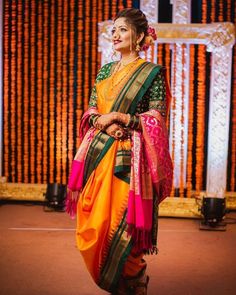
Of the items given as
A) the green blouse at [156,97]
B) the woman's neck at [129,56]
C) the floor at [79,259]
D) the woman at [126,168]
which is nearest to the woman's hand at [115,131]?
the woman at [126,168]

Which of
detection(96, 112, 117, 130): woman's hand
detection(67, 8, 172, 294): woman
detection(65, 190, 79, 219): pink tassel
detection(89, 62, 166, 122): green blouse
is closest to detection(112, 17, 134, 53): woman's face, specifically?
detection(67, 8, 172, 294): woman

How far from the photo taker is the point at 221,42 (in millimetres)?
4332

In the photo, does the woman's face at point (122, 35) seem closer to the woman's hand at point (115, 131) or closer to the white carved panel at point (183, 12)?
the woman's hand at point (115, 131)

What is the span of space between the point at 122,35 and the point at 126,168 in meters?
0.59

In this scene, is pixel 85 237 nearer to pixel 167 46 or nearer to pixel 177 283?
pixel 177 283

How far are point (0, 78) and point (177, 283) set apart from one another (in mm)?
2912

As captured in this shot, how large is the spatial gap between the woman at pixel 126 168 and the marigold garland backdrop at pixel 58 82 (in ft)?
7.52

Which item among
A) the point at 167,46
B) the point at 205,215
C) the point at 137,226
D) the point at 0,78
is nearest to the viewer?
the point at 137,226

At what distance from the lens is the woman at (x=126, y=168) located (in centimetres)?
214

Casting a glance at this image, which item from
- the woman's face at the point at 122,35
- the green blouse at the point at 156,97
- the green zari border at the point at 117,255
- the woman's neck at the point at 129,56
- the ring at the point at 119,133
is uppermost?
the woman's face at the point at 122,35

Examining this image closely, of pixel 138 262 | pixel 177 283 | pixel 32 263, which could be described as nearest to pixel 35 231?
pixel 32 263

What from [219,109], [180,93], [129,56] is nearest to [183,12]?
[180,93]

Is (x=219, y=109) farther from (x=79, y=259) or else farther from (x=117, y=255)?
(x=117, y=255)

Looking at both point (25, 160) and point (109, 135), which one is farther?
point (25, 160)
